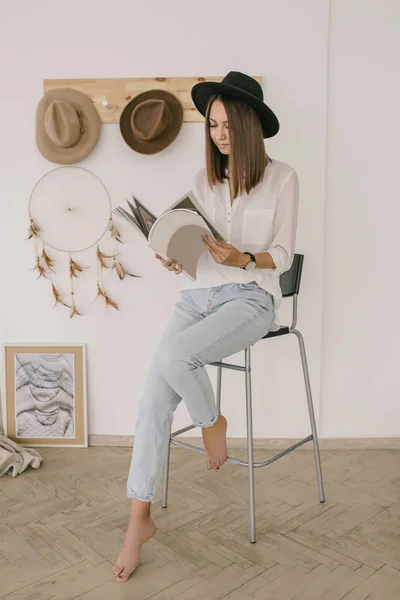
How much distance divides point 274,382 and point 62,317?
3.30 ft

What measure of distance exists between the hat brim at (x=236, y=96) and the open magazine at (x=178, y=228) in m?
0.42

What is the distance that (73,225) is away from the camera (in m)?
2.70

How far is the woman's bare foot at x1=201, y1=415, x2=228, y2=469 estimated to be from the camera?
6.16 ft

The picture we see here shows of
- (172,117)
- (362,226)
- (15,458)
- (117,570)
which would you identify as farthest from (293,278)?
(15,458)

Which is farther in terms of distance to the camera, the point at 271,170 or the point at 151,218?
the point at 271,170

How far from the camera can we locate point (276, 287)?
2.03 m

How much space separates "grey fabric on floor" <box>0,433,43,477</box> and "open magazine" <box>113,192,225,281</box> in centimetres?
118

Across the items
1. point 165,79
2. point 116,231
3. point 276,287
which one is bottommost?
point 276,287

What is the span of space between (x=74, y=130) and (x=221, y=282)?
105 centimetres

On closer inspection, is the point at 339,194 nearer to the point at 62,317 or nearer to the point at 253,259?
the point at 253,259

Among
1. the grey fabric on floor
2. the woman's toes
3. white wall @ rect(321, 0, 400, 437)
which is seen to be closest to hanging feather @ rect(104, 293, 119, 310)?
the grey fabric on floor

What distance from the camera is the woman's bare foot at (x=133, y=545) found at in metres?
1.75

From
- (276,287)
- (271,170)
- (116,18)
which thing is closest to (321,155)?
(271,170)

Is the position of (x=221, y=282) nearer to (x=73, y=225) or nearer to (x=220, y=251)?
(x=220, y=251)
